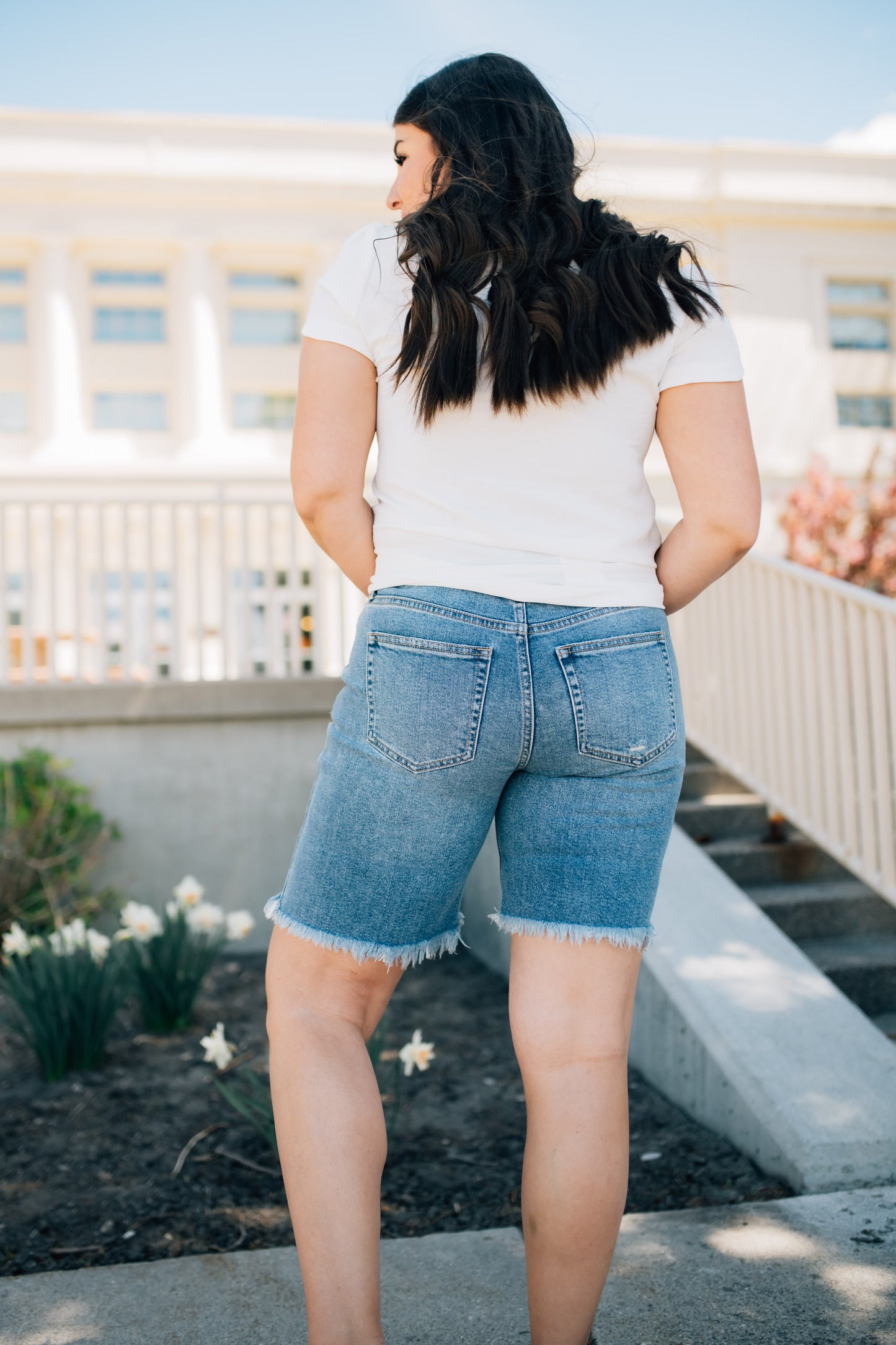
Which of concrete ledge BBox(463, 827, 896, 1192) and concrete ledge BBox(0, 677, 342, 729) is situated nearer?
concrete ledge BBox(463, 827, 896, 1192)

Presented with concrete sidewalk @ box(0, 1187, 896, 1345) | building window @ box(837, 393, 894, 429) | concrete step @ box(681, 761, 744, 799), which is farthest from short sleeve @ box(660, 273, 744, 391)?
building window @ box(837, 393, 894, 429)

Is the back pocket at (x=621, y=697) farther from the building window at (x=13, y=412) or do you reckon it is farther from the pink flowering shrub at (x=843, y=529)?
the building window at (x=13, y=412)

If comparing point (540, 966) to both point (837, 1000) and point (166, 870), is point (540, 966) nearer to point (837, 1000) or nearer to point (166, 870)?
point (837, 1000)

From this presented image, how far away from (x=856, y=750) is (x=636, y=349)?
91.2 inches

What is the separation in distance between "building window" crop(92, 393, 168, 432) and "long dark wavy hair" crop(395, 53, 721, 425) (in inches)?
796

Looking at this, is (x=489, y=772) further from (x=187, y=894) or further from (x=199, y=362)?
(x=199, y=362)

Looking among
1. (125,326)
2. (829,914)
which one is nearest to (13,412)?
(125,326)

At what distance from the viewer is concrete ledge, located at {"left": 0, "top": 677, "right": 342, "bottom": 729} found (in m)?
4.65

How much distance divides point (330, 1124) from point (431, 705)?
1.55 ft

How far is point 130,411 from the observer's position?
20266mm

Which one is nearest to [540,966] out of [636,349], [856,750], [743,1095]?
[636,349]

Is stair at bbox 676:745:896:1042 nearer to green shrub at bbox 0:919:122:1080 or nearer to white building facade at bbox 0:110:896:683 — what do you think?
green shrub at bbox 0:919:122:1080

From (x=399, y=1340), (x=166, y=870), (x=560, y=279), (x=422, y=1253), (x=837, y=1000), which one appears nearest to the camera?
(x=560, y=279)

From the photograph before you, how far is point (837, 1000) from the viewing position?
8.25ft
